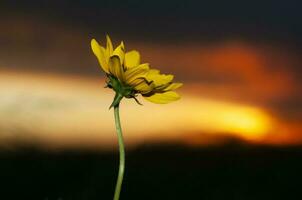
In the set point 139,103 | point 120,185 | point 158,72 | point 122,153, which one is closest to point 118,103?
point 139,103

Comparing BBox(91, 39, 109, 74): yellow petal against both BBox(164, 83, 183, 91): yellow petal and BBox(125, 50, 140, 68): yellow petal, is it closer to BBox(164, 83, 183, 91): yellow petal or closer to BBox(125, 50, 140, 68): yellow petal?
BBox(125, 50, 140, 68): yellow petal

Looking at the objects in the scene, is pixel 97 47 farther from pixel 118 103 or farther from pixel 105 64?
pixel 118 103

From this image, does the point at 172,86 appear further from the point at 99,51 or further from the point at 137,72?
the point at 99,51

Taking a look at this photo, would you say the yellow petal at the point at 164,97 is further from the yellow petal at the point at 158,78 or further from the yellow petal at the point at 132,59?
the yellow petal at the point at 132,59

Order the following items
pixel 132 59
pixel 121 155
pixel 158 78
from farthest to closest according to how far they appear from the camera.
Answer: pixel 132 59 < pixel 158 78 < pixel 121 155

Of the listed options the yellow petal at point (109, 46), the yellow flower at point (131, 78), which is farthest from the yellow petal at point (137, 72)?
the yellow petal at point (109, 46)

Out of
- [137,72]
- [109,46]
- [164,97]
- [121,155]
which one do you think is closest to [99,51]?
[109,46]
